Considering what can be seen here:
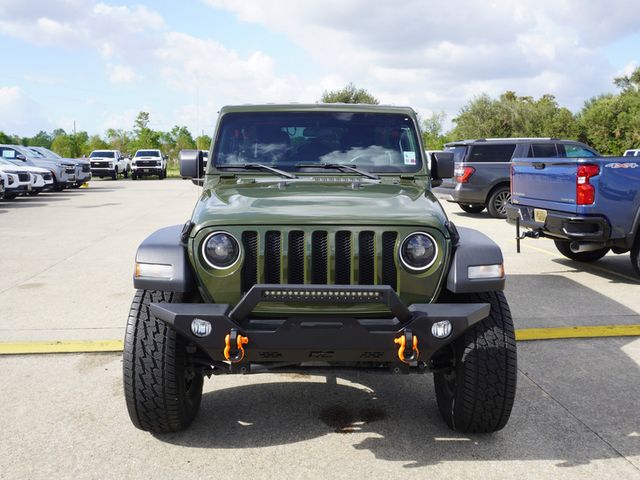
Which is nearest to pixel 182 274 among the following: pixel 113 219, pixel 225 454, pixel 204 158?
pixel 225 454

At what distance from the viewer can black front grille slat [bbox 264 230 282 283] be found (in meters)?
3.33

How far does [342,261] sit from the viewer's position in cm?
335

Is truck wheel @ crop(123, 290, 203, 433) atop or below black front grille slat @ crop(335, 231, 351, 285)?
below

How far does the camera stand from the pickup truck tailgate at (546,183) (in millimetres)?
7633

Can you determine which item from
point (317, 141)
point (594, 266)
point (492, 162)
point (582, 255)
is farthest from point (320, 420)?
point (492, 162)

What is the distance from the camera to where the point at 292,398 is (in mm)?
4227

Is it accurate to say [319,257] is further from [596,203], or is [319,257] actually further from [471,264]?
[596,203]

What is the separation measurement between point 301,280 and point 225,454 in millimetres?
998

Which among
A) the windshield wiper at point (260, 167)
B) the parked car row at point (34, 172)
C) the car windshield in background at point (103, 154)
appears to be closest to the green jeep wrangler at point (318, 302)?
the windshield wiper at point (260, 167)

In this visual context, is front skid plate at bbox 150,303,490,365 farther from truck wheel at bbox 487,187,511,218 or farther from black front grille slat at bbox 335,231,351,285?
truck wheel at bbox 487,187,511,218

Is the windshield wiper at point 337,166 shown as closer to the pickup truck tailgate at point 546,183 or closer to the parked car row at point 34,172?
the pickup truck tailgate at point 546,183

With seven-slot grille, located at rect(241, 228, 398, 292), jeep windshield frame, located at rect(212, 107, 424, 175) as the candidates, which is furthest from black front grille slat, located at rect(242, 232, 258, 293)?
jeep windshield frame, located at rect(212, 107, 424, 175)

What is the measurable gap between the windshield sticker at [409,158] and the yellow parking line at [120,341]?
1860mm

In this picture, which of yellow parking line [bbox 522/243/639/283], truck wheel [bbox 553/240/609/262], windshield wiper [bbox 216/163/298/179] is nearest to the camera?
windshield wiper [bbox 216/163/298/179]
